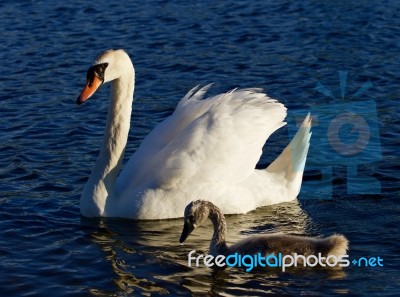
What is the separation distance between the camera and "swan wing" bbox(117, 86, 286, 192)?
9734 millimetres

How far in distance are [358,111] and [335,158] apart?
1.69m

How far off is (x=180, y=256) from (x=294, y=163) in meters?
2.09

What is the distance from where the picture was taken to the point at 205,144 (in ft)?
32.1

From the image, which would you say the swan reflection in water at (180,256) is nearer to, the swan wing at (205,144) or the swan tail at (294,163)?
the swan tail at (294,163)

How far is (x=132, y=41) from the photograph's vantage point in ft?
54.2

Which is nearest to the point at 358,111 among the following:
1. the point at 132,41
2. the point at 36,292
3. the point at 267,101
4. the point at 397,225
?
the point at 267,101

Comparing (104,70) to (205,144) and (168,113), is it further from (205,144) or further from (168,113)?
(168,113)

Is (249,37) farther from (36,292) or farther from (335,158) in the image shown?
(36,292)

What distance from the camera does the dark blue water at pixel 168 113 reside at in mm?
8531

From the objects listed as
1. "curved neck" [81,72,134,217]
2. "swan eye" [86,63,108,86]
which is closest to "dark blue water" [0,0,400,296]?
"curved neck" [81,72,134,217]

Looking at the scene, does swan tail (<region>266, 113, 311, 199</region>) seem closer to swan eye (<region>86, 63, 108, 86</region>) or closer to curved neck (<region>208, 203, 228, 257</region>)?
curved neck (<region>208, 203, 228, 257</region>)

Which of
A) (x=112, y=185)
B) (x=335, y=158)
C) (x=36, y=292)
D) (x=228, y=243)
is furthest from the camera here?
(x=335, y=158)

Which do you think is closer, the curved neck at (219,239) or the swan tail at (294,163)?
the curved neck at (219,239)

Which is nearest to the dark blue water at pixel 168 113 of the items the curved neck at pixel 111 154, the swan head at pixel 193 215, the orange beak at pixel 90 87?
the curved neck at pixel 111 154
